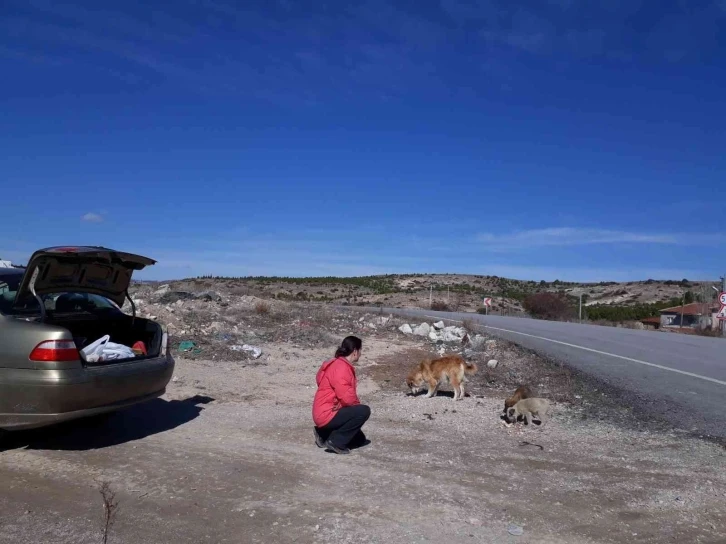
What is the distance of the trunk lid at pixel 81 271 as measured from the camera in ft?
20.3

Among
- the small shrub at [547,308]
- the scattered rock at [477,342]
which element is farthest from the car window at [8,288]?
the small shrub at [547,308]

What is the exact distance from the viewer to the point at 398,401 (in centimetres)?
976

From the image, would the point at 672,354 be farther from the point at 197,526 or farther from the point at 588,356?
the point at 197,526

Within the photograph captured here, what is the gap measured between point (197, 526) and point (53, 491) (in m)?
1.46

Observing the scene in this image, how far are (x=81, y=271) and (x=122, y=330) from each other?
0.96 meters

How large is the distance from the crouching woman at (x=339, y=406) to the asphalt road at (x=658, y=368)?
4.26 m

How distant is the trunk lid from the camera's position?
20.3 ft

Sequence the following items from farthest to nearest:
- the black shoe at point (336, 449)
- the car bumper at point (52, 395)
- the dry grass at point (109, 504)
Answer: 1. the black shoe at point (336, 449)
2. the car bumper at point (52, 395)
3. the dry grass at point (109, 504)

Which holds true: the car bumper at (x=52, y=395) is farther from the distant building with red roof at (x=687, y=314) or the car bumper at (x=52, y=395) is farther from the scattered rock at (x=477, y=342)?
the distant building with red roof at (x=687, y=314)

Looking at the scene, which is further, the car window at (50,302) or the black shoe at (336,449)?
the black shoe at (336,449)

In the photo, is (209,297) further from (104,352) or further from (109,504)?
(109,504)

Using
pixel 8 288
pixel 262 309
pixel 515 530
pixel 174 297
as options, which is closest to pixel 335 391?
pixel 515 530

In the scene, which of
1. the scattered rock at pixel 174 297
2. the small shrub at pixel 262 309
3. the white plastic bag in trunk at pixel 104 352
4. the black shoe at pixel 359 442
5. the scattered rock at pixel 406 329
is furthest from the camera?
the scattered rock at pixel 174 297

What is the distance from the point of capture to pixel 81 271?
6.92 meters
